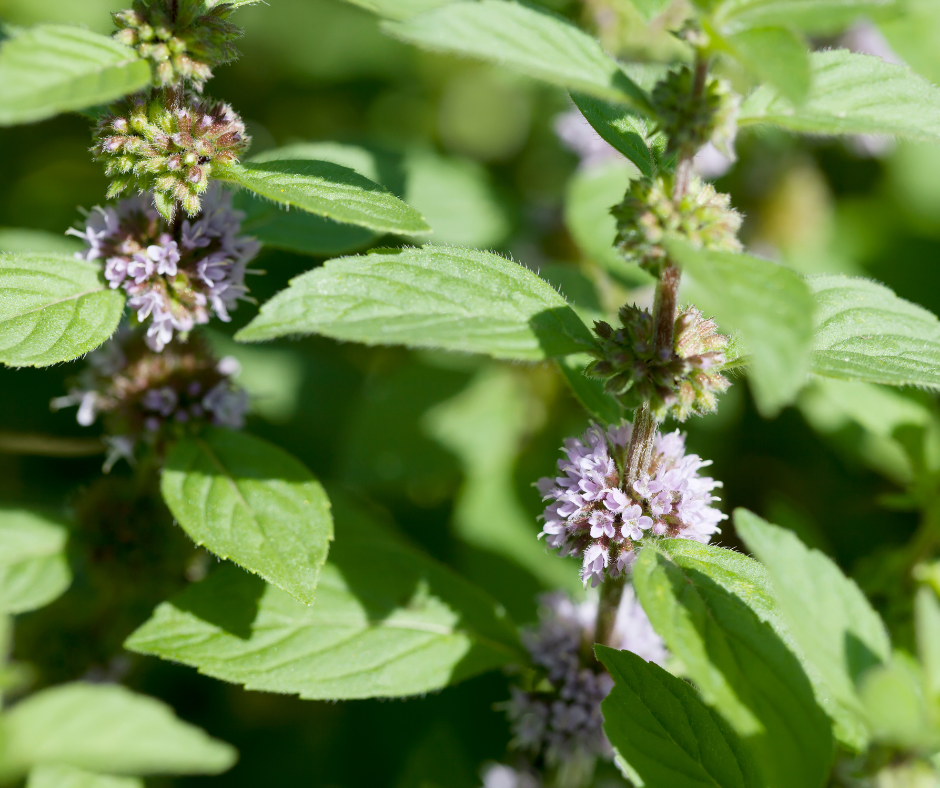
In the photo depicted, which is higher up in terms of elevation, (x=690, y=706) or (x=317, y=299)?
(x=317, y=299)

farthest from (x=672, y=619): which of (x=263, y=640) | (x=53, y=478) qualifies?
(x=53, y=478)

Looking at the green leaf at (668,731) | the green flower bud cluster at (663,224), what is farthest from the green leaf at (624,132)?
the green leaf at (668,731)

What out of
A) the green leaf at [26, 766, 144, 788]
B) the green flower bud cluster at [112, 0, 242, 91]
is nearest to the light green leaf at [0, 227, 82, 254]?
the green flower bud cluster at [112, 0, 242, 91]

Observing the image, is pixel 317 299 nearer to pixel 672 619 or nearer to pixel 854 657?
pixel 672 619

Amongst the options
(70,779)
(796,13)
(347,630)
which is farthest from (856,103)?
(70,779)

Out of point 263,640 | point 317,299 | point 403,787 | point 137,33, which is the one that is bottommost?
point 403,787

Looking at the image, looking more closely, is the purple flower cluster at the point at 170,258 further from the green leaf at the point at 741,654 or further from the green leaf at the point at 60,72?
the green leaf at the point at 741,654

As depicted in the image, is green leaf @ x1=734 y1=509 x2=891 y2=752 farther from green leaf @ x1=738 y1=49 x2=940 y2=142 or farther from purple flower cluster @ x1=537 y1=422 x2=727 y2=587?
green leaf @ x1=738 y1=49 x2=940 y2=142

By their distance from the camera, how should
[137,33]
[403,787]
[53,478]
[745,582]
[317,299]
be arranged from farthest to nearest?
[53,478] < [403,787] < [137,33] < [745,582] < [317,299]
